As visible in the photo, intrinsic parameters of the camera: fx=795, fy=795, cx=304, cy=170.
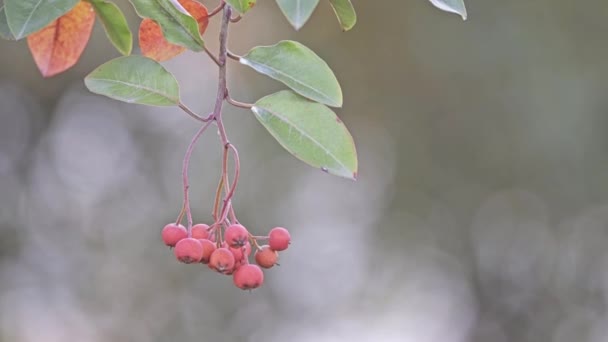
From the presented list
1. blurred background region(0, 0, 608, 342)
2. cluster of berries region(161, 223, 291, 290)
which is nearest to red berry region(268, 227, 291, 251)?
cluster of berries region(161, 223, 291, 290)

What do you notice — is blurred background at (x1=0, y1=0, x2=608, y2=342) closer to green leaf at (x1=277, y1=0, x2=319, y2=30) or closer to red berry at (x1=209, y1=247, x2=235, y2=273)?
red berry at (x1=209, y1=247, x2=235, y2=273)

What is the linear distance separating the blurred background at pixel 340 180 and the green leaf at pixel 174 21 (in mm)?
3206

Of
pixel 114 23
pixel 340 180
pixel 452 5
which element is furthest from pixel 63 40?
pixel 340 180

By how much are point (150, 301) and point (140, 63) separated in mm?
3567

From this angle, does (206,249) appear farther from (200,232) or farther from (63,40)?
(63,40)

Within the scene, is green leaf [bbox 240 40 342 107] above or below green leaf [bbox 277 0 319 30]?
below

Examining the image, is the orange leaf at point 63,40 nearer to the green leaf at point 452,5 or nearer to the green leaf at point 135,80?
the green leaf at point 135,80

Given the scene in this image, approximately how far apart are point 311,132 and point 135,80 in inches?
8.1

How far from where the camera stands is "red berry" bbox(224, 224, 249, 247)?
89cm

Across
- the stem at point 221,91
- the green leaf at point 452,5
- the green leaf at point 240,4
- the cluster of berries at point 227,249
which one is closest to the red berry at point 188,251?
the cluster of berries at point 227,249

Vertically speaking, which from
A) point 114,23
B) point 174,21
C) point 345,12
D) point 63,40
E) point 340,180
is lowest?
point 340,180

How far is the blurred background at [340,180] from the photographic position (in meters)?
4.22

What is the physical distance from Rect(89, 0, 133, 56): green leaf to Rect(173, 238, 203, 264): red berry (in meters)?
0.31

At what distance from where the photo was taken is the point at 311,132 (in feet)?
2.72
